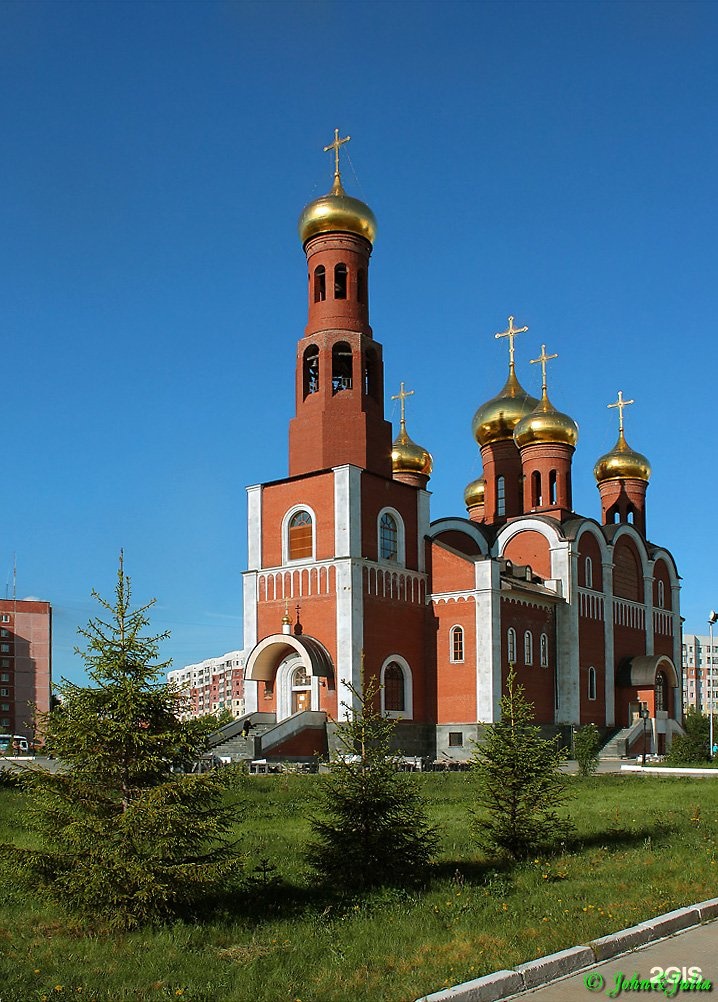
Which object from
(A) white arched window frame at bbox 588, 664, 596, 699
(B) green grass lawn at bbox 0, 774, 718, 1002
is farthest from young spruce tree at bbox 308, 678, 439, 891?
(A) white arched window frame at bbox 588, 664, 596, 699

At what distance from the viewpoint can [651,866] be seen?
10.5 m

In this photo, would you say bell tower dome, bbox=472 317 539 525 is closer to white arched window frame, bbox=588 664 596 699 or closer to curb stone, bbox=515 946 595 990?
white arched window frame, bbox=588 664 596 699

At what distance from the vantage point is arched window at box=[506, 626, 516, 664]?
32.7 meters

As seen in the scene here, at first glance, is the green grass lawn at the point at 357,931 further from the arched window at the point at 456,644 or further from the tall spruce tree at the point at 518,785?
the arched window at the point at 456,644

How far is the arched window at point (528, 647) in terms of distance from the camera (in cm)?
3384

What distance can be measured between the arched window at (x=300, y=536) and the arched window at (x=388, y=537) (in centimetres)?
209

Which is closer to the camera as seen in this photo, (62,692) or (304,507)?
(62,692)

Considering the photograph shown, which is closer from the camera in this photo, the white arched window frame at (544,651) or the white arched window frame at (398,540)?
the white arched window frame at (398,540)

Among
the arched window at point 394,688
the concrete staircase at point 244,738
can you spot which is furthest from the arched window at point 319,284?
the concrete staircase at point 244,738

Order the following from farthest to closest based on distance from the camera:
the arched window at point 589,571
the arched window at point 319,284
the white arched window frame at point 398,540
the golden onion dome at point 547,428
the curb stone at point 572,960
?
the golden onion dome at point 547,428, the arched window at point 589,571, the arched window at point 319,284, the white arched window frame at point 398,540, the curb stone at point 572,960

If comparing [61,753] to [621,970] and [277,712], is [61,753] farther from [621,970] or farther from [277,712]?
[277,712]

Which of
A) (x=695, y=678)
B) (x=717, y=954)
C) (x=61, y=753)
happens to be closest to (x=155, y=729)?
(x=61, y=753)

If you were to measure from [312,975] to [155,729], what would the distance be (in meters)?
2.33

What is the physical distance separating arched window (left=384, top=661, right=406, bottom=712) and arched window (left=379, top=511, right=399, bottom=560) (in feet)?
10.4
